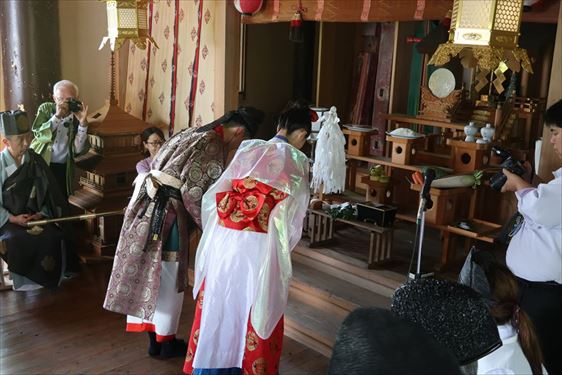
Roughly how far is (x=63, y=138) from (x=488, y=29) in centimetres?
409

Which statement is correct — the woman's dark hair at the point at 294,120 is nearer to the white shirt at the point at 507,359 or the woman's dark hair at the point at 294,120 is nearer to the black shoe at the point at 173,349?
the black shoe at the point at 173,349

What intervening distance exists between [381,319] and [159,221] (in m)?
2.90

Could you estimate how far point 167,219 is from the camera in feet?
11.7

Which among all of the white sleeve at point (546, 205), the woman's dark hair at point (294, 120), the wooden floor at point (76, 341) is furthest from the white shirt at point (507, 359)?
the wooden floor at point (76, 341)

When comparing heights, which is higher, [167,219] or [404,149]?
[404,149]

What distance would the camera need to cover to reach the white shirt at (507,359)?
1.58 m

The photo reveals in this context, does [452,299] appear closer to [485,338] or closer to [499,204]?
[485,338]

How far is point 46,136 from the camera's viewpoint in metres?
4.94

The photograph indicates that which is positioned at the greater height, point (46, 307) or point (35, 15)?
point (35, 15)

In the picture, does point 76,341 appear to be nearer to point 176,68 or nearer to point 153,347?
point 153,347

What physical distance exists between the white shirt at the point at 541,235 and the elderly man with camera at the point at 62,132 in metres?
3.66

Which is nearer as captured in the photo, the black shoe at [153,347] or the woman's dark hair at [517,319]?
the woman's dark hair at [517,319]

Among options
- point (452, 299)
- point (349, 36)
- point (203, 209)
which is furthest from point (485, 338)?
point (349, 36)

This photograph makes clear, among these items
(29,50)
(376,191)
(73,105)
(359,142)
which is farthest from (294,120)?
(29,50)
